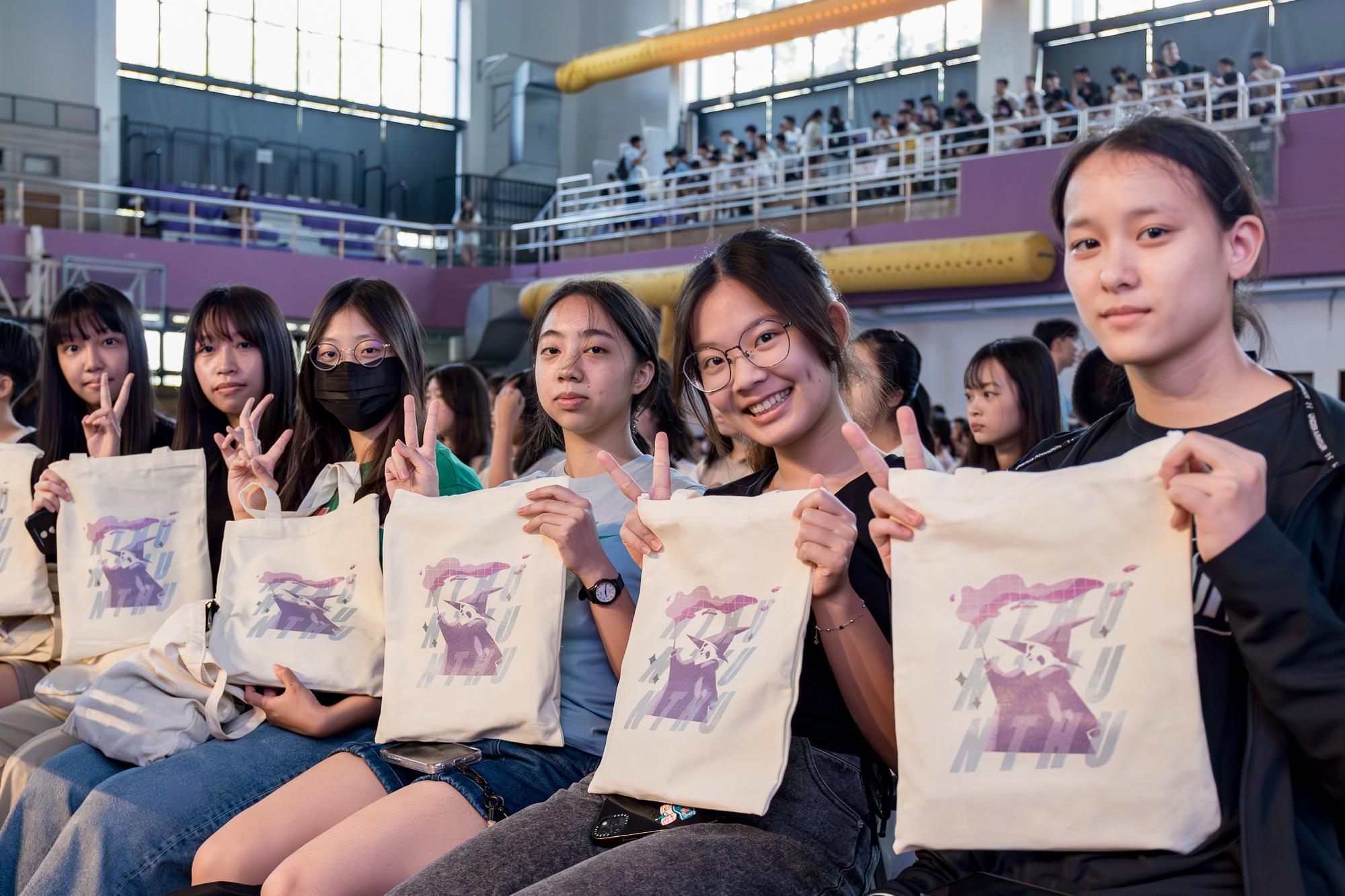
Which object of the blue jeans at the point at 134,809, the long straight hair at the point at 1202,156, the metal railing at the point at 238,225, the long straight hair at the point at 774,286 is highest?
the metal railing at the point at 238,225

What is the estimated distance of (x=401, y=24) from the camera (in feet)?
59.7

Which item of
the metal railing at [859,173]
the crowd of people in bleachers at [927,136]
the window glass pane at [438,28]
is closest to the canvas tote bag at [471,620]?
the crowd of people in bleachers at [927,136]

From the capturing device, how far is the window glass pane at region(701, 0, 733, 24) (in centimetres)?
1772

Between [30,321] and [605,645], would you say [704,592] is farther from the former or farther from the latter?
[30,321]

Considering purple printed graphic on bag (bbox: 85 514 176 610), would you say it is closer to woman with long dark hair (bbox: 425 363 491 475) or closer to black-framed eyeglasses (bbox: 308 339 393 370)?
black-framed eyeglasses (bbox: 308 339 393 370)

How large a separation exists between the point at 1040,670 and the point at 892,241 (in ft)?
34.8

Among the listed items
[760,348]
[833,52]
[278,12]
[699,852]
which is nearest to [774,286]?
[760,348]

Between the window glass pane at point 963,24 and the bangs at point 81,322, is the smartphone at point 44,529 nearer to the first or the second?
the bangs at point 81,322

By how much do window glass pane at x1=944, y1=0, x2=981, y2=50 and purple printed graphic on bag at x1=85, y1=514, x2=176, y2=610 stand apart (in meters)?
14.3

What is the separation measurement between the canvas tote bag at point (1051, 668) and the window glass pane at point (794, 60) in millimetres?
16546

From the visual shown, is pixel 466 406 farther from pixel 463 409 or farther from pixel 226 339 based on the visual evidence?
pixel 226 339

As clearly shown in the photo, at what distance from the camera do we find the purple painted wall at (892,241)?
28.6 ft

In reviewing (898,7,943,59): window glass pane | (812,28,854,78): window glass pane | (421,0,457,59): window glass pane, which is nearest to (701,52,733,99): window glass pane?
(812,28,854,78): window glass pane

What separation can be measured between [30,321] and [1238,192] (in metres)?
11.0
